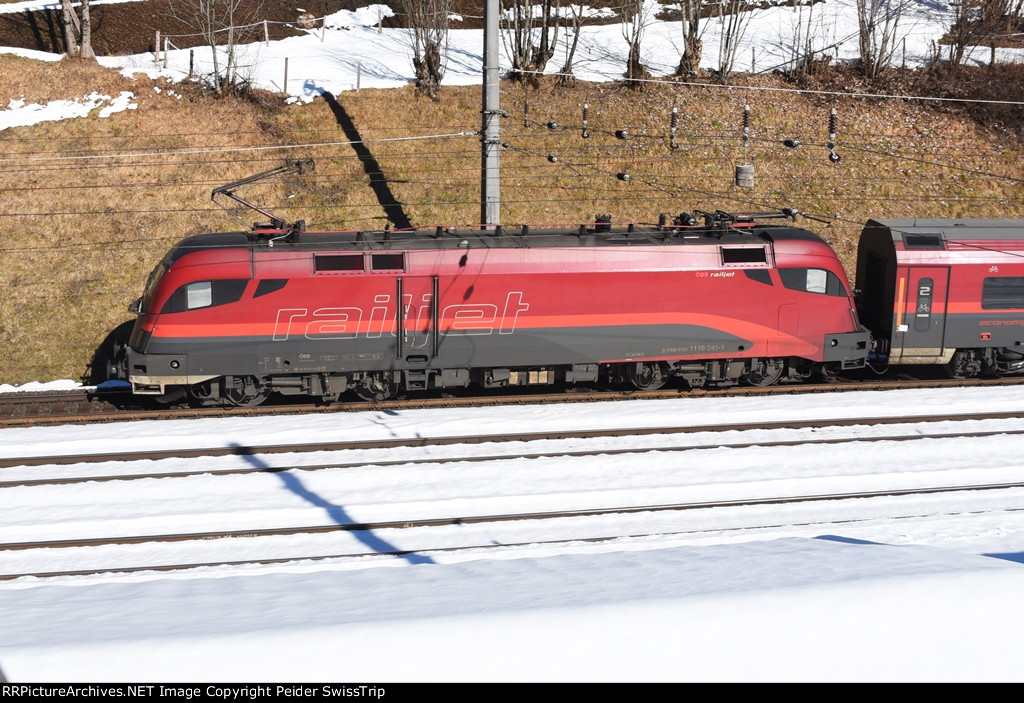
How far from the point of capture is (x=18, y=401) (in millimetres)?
19859

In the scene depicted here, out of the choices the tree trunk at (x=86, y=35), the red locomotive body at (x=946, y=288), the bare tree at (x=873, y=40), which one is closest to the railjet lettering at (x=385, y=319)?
the red locomotive body at (x=946, y=288)

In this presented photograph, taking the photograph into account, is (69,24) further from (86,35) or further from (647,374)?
(647,374)

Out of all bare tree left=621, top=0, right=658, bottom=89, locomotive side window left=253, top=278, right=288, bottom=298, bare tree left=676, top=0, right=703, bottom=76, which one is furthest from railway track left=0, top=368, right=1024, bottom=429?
bare tree left=676, top=0, right=703, bottom=76

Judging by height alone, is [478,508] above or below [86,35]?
below

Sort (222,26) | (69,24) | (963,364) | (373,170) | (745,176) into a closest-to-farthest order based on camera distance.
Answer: (963,364), (373,170), (745,176), (69,24), (222,26)

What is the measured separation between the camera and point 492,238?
19.1 metres

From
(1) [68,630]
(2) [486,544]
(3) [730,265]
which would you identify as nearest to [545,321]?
(3) [730,265]

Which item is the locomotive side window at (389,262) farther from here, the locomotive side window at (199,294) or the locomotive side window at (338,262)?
the locomotive side window at (199,294)

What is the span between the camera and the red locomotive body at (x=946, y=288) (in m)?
20.7

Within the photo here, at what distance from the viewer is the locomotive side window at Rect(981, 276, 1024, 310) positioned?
21.0 metres

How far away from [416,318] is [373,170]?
41.1ft

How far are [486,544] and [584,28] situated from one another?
1274 inches

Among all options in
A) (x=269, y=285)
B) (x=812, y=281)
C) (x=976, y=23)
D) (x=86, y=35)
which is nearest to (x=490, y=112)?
(x=269, y=285)
